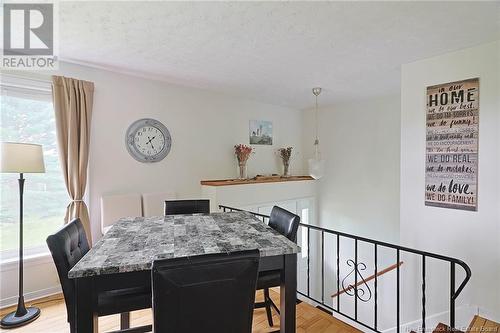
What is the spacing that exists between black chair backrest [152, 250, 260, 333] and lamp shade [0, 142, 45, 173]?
80.2 inches

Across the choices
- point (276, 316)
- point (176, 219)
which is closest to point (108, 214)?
point (176, 219)

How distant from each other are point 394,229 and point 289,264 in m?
3.32

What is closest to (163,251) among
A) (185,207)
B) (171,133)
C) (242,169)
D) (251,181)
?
(185,207)

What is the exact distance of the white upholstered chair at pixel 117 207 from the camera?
299 centimetres

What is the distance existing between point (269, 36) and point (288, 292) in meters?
1.97

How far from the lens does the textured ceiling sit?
182 cm

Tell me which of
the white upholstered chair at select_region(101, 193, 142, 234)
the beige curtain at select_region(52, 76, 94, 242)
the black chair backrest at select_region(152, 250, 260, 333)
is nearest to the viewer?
the black chair backrest at select_region(152, 250, 260, 333)

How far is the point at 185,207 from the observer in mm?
2633

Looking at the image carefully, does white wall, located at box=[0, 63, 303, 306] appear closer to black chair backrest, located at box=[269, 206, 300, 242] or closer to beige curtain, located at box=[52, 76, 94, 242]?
beige curtain, located at box=[52, 76, 94, 242]

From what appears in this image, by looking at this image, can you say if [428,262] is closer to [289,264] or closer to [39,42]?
[289,264]

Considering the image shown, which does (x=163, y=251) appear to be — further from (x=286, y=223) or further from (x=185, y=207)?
(x=185, y=207)

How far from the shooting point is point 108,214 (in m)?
2.99

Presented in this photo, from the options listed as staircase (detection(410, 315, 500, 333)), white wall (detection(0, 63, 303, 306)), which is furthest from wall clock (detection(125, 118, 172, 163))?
staircase (detection(410, 315, 500, 333))

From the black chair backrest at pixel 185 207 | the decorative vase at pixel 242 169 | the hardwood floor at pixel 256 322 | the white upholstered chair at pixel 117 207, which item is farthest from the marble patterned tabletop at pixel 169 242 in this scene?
the decorative vase at pixel 242 169
